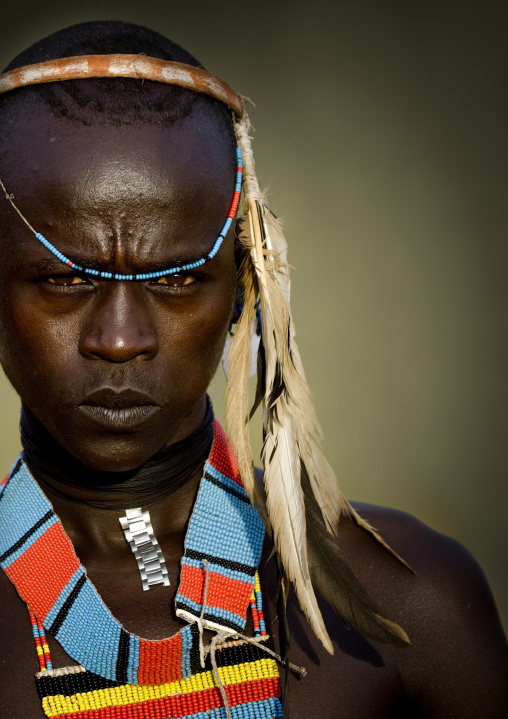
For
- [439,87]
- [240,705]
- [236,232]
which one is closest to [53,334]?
[236,232]

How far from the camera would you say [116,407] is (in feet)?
5.84

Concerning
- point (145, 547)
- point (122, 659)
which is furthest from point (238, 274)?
point (122, 659)

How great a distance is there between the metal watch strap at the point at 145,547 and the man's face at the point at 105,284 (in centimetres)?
23

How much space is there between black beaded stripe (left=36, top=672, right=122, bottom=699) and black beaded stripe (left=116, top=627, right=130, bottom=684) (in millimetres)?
24

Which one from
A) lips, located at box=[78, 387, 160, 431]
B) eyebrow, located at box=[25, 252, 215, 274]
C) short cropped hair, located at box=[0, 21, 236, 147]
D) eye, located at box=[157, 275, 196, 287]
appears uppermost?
short cropped hair, located at box=[0, 21, 236, 147]

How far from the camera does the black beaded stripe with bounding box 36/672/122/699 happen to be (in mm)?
1854

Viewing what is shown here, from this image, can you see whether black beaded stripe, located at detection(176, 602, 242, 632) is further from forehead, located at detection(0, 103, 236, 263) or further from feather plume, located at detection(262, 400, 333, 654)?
forehead, located at detection(0, 103, 236, 263)

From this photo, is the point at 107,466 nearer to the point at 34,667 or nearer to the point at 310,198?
the point at 34,667

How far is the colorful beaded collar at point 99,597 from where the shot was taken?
189 cm

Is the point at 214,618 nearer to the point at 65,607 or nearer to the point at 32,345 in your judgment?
the point at 65,607

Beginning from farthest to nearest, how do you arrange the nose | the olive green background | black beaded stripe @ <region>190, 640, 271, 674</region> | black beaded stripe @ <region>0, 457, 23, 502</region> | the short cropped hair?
1. the olive green background
2. black beaded stripe @ <region>0, 457, 23, 502</region>
3. black beaded stripe @ <region>190, 640, 271, 674</region>
4. the short cropped hair
5. the nose

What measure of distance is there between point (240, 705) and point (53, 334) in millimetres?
923

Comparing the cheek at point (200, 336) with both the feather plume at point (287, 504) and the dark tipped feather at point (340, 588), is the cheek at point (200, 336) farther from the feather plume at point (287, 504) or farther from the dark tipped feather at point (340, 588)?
the dark tipped feather at point (340, 588)

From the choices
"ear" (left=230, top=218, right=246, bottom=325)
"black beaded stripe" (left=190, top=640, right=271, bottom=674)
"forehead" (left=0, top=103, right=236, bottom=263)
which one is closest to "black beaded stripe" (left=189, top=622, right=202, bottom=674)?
"black beaded stripe" (left=190, top=640, right=271, bottom=674)
